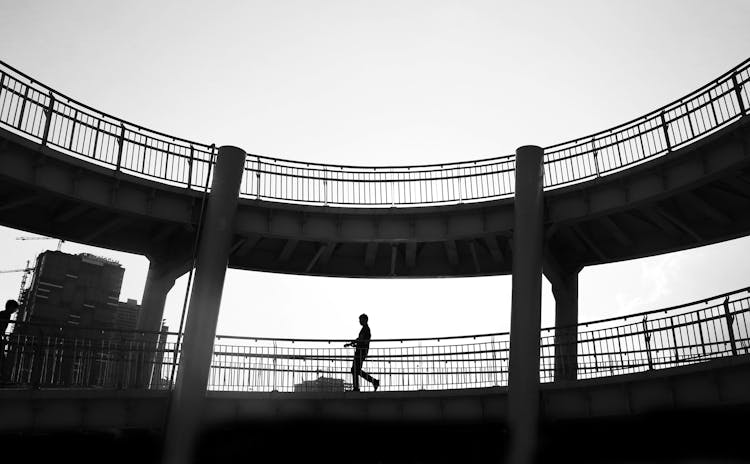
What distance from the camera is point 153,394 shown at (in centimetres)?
1719

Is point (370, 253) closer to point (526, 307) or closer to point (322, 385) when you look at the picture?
point (322, 385)

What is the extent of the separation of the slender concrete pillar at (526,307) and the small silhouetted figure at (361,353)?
159 inches

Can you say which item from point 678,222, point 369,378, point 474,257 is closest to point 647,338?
point 678,222

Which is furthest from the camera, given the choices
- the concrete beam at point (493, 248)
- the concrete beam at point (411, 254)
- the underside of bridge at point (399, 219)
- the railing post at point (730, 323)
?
the concrete beam at point (411, 254)

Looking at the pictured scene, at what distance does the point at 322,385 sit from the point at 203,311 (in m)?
4.15

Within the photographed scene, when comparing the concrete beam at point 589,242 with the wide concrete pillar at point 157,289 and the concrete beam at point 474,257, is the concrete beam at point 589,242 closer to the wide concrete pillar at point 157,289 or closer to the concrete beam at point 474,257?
the concrete beam at point 474,257

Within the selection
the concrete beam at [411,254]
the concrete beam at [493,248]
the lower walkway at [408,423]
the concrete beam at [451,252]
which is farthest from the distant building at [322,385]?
the concrete beam at [493,248]

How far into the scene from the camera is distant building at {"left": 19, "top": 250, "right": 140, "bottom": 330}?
7538 centimetres

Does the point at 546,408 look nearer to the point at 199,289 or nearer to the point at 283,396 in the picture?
the point at 283,396

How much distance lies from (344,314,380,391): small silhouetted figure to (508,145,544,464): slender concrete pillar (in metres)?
4.04

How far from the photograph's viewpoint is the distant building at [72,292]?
247ft

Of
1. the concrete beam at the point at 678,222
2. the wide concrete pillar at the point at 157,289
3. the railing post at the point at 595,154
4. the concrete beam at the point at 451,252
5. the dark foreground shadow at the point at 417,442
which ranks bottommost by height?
the dark foreground shadow at the point at 417,442

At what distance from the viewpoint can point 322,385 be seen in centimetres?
1981

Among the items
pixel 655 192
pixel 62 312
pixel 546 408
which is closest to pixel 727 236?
pixel 655 192
